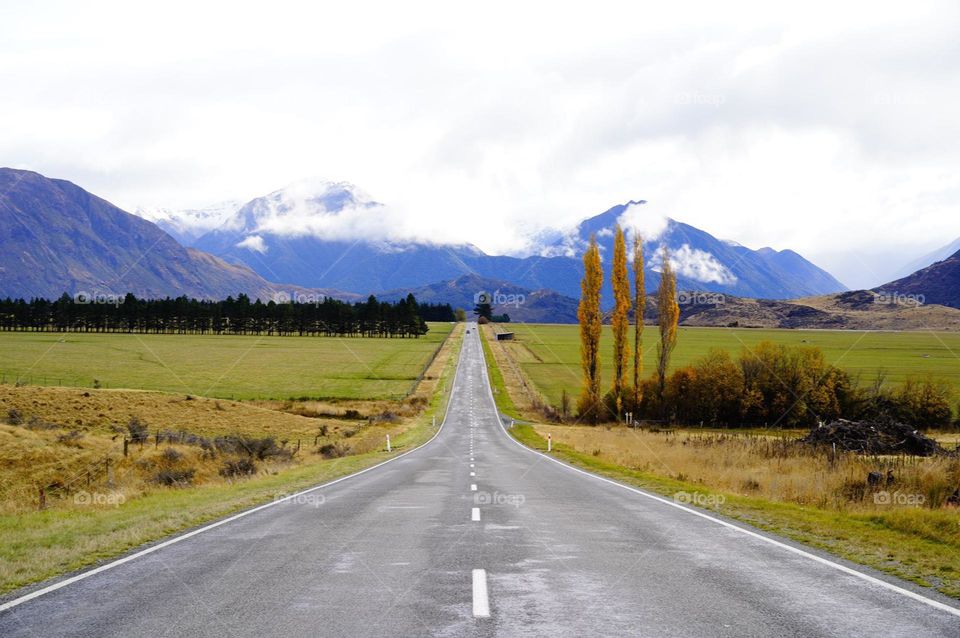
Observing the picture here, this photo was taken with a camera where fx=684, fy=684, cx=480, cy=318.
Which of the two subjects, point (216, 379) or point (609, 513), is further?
point (216, 379)

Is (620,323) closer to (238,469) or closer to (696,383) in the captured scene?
(696,383)

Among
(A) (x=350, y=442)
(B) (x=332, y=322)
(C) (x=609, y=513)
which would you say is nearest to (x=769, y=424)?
(A) (x=350, y=442)

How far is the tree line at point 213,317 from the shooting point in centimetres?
16850

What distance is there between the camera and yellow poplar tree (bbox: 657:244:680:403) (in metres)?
62.4

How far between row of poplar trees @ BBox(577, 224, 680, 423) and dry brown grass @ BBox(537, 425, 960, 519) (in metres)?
17.9

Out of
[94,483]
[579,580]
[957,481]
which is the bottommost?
[94,483]

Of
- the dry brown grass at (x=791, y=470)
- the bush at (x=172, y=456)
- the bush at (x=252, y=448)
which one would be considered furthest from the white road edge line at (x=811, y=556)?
the bush at (x=172, y=456)

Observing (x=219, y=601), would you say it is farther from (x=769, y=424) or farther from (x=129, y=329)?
(x=129, y=329)

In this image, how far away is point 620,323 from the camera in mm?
63500

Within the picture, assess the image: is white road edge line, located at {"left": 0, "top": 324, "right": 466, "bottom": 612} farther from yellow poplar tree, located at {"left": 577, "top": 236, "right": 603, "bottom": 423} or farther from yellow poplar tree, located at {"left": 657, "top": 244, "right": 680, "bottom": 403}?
yellow poplar tree, located at {"left": 657, "top": 244, "right": 680, "bottom": 403}

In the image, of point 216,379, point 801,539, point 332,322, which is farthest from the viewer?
point 332,322

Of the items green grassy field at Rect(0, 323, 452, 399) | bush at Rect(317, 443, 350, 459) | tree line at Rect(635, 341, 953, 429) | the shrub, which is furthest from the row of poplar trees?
the shrub

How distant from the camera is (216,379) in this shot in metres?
84.2

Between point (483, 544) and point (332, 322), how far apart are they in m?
182
